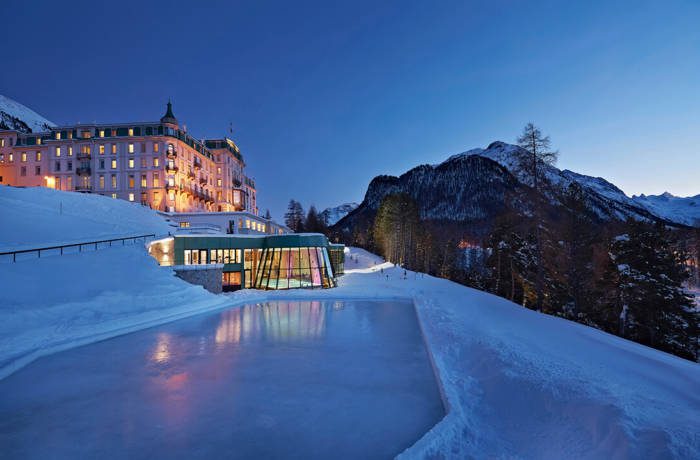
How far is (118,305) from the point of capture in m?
16.2

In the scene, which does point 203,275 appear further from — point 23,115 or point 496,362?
point 23,115

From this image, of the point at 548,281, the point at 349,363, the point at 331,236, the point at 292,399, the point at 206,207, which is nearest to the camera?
the point at 292,399

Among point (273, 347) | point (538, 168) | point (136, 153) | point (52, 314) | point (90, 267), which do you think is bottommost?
point (273, 347)

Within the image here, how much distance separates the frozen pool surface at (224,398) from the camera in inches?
227

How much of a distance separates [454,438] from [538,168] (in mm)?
19323

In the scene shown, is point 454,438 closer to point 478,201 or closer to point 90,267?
point 90,267

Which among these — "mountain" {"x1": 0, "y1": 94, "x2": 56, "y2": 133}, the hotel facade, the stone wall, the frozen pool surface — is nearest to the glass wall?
the stone wall

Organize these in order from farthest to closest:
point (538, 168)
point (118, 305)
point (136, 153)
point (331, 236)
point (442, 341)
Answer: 1. point (331, 236)
2. point (136, 153)
3. point (538, 168)
4. point (118, 305)
5. point (442, 341)

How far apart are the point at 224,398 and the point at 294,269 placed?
21.5 m

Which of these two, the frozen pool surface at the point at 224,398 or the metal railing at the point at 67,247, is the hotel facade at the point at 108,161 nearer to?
the metal railing at the point at 67,247

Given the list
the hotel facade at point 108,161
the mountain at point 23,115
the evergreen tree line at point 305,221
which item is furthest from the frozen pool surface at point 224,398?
the mountain at point 23,115

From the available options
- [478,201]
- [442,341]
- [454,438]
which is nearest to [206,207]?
[442,341]

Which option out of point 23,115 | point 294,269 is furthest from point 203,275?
point 23,115

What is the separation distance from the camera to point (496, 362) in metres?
8.48
